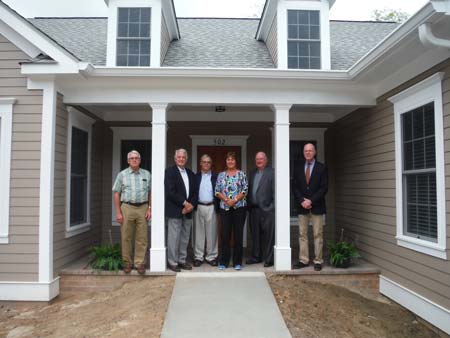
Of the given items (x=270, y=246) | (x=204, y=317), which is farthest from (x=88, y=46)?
(x=204, y=317)

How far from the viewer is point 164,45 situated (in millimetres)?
6219

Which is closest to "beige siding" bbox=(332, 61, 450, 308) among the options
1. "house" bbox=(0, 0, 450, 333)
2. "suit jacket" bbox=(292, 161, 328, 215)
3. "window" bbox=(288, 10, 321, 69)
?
"house" bbox=(0, 0, 450, 333)

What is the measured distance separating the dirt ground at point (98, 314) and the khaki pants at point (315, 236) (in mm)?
1805

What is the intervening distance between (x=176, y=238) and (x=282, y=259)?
4.77 feet

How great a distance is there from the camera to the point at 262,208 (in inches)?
199

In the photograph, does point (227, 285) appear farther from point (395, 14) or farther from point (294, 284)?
point (395, 14)

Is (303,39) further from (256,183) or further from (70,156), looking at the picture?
(70,156)

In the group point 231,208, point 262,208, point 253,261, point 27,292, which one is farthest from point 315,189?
point 27,292

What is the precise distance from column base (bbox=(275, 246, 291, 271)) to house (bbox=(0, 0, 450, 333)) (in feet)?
0.06

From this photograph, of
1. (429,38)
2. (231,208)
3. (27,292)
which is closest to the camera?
(429,38)

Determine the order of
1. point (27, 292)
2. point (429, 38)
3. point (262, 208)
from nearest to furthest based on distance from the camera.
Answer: point (429, 38)
point (27, 292)
point (262, 208)

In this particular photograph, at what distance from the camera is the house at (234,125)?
12.6 ft

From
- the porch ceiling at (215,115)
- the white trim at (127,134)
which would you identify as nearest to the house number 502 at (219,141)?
the porch ceiling at (215,115)

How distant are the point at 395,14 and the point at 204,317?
2188 centimetres
